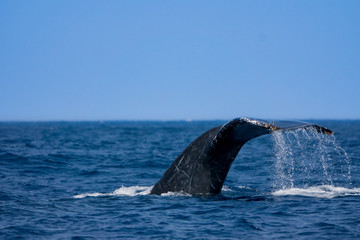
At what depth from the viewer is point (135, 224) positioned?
8305 mm

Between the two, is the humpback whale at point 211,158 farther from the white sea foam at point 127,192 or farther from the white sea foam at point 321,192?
the white sea foam at point 321,192

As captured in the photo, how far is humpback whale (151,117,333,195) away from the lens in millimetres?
8078

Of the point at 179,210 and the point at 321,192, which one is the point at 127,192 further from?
the point at 321,192

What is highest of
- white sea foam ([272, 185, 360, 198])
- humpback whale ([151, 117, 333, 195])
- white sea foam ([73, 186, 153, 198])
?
humpback whale ([151, 117, 333, 195])

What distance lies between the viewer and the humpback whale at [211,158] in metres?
8.08

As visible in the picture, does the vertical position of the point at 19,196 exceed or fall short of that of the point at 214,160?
it falls short

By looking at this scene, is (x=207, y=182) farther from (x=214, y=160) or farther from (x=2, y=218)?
(x=2, y=218)

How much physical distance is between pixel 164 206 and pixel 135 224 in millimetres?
1218

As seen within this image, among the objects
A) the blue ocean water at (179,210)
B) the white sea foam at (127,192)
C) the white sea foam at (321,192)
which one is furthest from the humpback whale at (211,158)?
the white sea foam at (321,192)

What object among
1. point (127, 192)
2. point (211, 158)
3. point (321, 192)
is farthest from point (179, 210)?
point (321, 192)

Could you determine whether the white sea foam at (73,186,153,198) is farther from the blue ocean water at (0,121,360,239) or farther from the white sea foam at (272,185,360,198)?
the white sea foam at (272,185,360,198)

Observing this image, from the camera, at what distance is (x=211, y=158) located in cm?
875

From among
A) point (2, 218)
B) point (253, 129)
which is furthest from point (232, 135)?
point (2, 218)

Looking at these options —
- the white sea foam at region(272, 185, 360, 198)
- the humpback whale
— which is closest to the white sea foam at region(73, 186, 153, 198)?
the humpback whale
